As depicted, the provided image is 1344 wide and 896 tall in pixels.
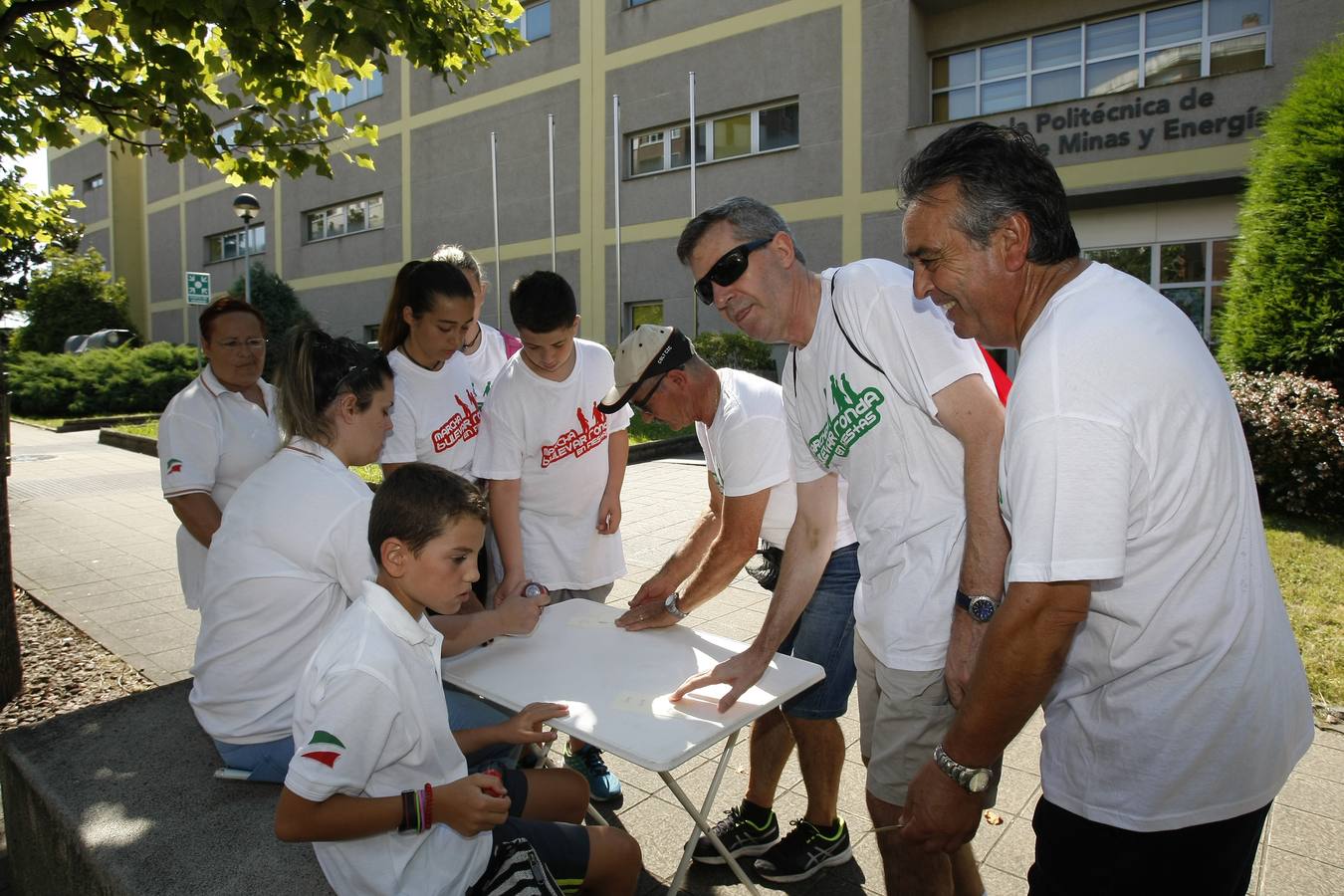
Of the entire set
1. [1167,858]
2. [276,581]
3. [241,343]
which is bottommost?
[1167,858]

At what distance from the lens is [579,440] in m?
3.28

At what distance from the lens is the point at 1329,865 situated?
2646mm

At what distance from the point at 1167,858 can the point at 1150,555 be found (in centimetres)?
55

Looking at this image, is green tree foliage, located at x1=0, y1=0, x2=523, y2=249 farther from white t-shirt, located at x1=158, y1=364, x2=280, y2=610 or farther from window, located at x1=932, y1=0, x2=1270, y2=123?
window, located at x1=932, y1=0, x2=1270, y2=123

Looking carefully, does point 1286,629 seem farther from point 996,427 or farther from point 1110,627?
point 996,427

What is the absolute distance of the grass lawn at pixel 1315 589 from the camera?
13.4ft

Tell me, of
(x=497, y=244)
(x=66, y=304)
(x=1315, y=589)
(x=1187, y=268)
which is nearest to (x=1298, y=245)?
(x=1315, y=589)

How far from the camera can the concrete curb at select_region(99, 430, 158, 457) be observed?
1465 centimetres

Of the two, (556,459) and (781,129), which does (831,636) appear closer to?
(556,459)

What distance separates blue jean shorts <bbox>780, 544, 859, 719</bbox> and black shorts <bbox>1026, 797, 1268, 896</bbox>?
3.41 ft

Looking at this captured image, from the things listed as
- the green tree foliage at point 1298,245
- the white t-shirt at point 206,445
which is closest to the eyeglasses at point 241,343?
the white t-shirt at point 206,445

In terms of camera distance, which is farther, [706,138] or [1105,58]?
[706,138]

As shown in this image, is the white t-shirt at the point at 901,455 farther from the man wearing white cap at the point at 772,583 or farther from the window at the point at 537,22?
the window at the point at 537,22

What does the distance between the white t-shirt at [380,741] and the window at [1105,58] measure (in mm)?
14795
